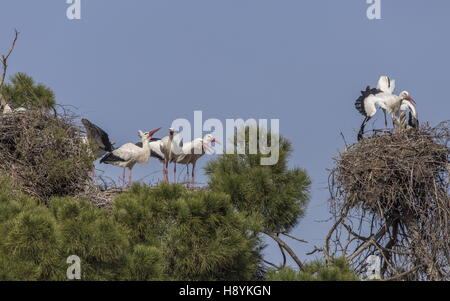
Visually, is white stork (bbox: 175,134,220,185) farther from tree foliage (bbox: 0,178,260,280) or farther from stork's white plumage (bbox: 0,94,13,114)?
tree foliage (bbox: 0,178,260,280)

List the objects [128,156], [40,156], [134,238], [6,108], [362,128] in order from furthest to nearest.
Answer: [128,156] < [6,108] < [362,128] < [40,156] < [134,238]

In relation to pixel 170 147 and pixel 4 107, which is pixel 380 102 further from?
pixel 4 107

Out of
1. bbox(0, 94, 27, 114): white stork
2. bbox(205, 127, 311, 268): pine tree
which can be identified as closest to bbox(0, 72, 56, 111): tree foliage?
bbox(0, 94, 27, 114): white stork

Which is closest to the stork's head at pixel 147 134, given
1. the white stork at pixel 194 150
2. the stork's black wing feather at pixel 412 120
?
the white stork at pixel 194 150

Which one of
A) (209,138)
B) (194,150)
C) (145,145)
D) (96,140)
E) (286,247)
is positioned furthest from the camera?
(209,138)

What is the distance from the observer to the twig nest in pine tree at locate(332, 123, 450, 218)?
1508 centimetres

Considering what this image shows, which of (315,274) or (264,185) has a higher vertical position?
(264,185)

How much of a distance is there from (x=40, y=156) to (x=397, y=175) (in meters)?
4.91

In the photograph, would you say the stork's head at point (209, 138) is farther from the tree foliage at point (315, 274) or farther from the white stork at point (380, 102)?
the tree foliage at point (315, 274)

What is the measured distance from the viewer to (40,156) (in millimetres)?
16797

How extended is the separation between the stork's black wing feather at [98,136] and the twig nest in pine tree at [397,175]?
4.19m

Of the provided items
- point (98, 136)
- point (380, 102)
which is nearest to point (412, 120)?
point (380, 102)
